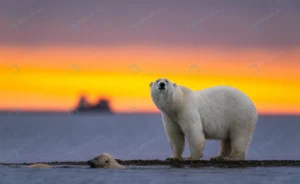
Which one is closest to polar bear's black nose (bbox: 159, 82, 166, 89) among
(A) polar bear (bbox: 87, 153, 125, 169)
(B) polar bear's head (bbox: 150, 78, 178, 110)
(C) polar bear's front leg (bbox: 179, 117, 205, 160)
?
(B) polar bear's head (bbox: 150, 78, 178, 110)

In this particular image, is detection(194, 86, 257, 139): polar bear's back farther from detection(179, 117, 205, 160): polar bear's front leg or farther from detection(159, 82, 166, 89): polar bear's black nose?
detection(159, 82, 166, 89): polar bear's black nose

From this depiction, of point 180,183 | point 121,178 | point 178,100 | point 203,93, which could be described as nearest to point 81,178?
point 121,178

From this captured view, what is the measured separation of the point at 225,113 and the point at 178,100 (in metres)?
2.31

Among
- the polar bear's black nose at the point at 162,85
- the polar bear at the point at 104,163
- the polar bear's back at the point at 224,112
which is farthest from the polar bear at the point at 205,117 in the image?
the polar bear at the point at 104,163

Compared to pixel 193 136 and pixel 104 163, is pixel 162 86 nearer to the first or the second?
pixel 193 136

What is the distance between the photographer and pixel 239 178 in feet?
73.9

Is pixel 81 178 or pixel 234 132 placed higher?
pixel 234 132

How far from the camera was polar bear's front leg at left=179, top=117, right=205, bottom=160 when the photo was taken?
25.1m

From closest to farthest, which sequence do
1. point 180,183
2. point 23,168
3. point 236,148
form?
1. point 180,183
2. point 23,168
3. point 236,148

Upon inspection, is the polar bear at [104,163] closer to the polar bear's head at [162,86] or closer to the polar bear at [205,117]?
the polar bear at [205,117]

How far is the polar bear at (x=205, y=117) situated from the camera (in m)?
25.0

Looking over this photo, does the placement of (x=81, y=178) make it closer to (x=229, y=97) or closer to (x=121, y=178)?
(x=121, y=178)

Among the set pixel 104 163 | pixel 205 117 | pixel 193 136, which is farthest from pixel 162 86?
pixel 104 163

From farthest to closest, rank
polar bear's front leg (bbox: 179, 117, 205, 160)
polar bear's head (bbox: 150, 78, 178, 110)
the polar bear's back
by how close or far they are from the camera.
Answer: the polar bear's back → polar bear's front leg (bbox: 179, 117, 205, 160) → polar bear's head (bbox: 150, 78, 178, 110)
